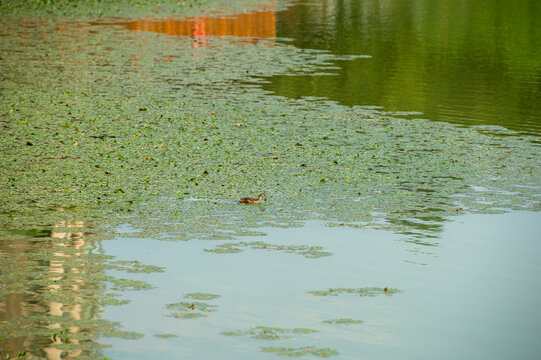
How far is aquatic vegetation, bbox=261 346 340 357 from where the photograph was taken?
209 inches

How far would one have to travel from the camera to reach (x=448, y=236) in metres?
7.82

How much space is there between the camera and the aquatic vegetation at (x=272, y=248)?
721 cm

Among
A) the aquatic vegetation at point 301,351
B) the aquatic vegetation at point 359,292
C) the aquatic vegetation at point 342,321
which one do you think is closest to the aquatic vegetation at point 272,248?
the aquatic vegetation at point 359,292

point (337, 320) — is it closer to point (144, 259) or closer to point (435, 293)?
point (435, 293)

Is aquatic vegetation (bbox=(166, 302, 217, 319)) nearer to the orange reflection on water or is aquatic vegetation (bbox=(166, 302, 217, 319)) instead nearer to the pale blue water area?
the pale blue water area

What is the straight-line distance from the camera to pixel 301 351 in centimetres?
536

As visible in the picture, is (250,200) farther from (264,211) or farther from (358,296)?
(358,296)

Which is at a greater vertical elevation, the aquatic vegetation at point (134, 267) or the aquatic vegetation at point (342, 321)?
the aquatic vegetation at point (134, 267)

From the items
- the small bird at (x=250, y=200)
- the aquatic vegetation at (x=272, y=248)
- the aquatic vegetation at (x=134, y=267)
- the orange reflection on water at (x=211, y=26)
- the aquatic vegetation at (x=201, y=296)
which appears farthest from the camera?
the orange reflection on water at (x=211, y=26)

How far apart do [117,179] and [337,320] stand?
396 centimetres

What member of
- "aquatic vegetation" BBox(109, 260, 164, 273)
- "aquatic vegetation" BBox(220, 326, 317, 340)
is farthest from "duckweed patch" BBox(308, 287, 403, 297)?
"aquatic vegetation" BBox(109, 260, 164, 273)

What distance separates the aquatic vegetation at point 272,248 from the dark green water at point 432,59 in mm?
6073

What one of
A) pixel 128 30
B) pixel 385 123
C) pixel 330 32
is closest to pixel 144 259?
pixel 385 123

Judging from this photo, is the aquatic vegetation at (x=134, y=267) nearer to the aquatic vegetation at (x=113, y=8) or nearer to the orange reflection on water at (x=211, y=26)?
the orange reflection on water at (x=211, y=26)
